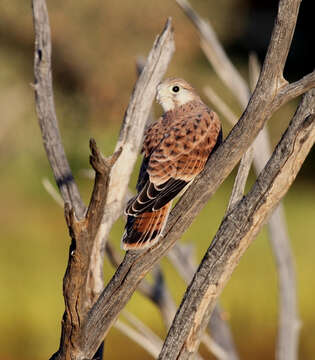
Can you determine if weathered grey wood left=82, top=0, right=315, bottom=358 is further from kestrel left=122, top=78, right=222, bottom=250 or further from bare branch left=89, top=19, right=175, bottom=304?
bare branch left=89, top=19, right=175, bottom=304

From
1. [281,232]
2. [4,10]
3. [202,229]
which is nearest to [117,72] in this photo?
[4,10]

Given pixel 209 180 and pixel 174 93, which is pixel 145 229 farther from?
pixel 174 93

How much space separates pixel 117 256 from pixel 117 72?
8.43 ft

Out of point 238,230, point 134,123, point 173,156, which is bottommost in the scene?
point 238,230

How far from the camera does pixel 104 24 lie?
13.5 feet

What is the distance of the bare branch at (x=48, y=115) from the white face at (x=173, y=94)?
0.81 feet

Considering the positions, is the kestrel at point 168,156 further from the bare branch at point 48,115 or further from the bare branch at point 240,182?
the bare branch at point 48,115

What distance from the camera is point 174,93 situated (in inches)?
54.9

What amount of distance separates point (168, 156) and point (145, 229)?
5.9 inches

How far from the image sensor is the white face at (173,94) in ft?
4.55

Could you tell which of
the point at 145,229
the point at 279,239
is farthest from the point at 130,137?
the point at 279,239

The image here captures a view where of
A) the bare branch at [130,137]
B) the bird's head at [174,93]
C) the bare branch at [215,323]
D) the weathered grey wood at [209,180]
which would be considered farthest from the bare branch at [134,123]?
the bare branch at [215,323]

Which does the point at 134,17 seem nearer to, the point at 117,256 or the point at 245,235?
the point at 117,256

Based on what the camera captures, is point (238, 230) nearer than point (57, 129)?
Yes
